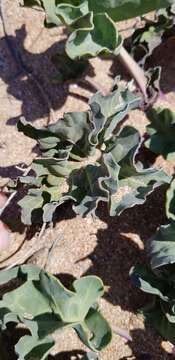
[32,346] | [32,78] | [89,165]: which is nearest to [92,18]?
[89,165]

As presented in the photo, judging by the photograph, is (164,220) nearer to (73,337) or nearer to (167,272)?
(167,272)

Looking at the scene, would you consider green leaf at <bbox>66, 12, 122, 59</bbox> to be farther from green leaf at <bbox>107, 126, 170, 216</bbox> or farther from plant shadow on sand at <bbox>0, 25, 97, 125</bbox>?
plant shadow on sand at <bbox>0, 25, 97, 125</bbox>

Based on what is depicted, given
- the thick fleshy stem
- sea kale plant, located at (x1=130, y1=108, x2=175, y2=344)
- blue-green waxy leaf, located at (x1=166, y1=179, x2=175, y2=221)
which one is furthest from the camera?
the thick fleshy stem

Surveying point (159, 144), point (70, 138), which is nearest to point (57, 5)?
point (70, 138)

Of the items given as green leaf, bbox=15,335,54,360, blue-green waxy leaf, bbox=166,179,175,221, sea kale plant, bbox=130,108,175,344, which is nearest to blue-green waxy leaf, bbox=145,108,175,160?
sea kale plant, bbox=130,108,175,344

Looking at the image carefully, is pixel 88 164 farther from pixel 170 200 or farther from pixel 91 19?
pixel 91 19

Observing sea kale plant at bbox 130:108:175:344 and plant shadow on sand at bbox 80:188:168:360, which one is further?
plant shadow on sand at bbox 80:188:168:360
